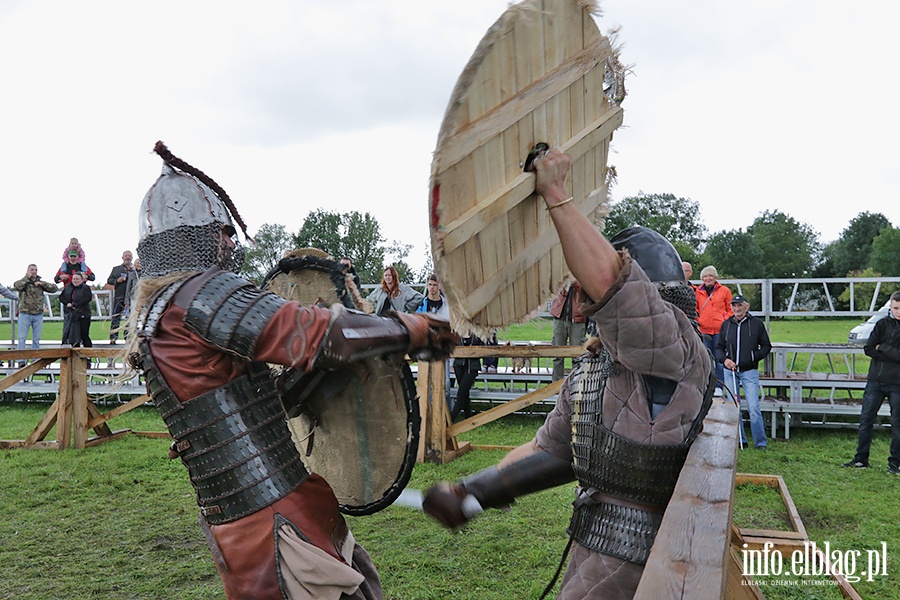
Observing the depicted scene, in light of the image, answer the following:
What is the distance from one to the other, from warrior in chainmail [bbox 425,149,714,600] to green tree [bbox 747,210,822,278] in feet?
171

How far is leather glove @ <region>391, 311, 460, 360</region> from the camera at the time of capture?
238cm

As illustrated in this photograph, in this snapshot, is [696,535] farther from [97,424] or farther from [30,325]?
[30,325]

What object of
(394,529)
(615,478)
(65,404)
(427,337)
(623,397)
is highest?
(427,337)

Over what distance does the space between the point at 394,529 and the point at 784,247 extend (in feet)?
181

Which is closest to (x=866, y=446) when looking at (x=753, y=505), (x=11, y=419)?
(x=753, y=505)

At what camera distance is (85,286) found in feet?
37.8

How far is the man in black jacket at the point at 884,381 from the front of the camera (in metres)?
6.97

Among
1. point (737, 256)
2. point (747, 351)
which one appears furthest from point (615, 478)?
point (737, 256)

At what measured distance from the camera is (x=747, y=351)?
7.97 metres

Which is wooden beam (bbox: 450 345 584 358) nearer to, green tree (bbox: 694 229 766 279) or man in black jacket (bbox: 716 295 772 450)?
man in black jacket (bbox: 716 295 772 450)

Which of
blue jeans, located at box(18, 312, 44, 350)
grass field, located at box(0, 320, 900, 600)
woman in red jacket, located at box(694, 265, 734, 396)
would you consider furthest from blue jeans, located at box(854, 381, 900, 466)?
blue jeans, located at box(18, 312, 44, 350)

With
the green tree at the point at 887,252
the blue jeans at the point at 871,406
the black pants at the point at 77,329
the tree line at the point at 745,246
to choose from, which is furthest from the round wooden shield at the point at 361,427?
the green tree at the point at 887,252

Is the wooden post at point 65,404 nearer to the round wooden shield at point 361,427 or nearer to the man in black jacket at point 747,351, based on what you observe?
the round wooden shield at point 361,427

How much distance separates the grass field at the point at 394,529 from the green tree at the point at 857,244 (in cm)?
5079
